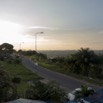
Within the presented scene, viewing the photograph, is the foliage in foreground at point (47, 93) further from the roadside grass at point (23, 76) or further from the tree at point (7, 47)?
Answer: the tree at point (7, 47)

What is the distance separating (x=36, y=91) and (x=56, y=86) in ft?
4.14

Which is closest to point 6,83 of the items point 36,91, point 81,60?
point 36,91

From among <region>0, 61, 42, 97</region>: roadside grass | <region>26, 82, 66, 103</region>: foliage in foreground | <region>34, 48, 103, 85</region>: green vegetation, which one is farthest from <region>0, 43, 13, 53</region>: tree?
<region>26, 82, 66, 103</region>: foliage in foreground

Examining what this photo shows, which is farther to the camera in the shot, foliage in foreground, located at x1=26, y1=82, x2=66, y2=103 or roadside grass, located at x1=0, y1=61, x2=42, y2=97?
roadside grass, located at x1=0, y1=61, x2=42, y2=97

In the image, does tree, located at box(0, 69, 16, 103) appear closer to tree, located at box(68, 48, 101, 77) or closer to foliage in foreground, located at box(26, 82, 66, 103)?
foliage in foreground, located at box(26, 82, 66, 103)

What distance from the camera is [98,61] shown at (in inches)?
1586

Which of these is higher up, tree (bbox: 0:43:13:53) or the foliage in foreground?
tree (bbox: 0:43:13:53)

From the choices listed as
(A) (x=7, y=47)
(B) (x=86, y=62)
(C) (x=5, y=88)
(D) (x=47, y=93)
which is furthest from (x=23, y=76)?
(A) (x=7, y=47)

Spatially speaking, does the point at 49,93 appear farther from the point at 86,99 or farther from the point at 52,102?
the point at 86,99

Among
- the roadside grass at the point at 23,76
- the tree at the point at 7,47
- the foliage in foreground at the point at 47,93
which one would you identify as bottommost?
the roadside grass at the point at 23,76

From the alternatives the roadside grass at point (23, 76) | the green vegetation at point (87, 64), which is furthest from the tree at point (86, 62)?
the roadside grass at point (23, 76)

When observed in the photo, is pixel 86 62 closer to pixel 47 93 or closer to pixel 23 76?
pixel 23 76

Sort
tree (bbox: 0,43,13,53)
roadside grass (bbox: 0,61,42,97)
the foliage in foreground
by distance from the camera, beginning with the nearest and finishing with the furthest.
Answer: the foliage in foreground
roadside grass (bbox: 0,61,42,97)
tree (bbox: 0,43,13,53)

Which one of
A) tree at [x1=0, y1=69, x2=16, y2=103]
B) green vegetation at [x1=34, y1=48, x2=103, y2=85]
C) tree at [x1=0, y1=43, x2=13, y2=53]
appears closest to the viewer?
tree at [x1=0, y1=69, x2=16, y2=103]
